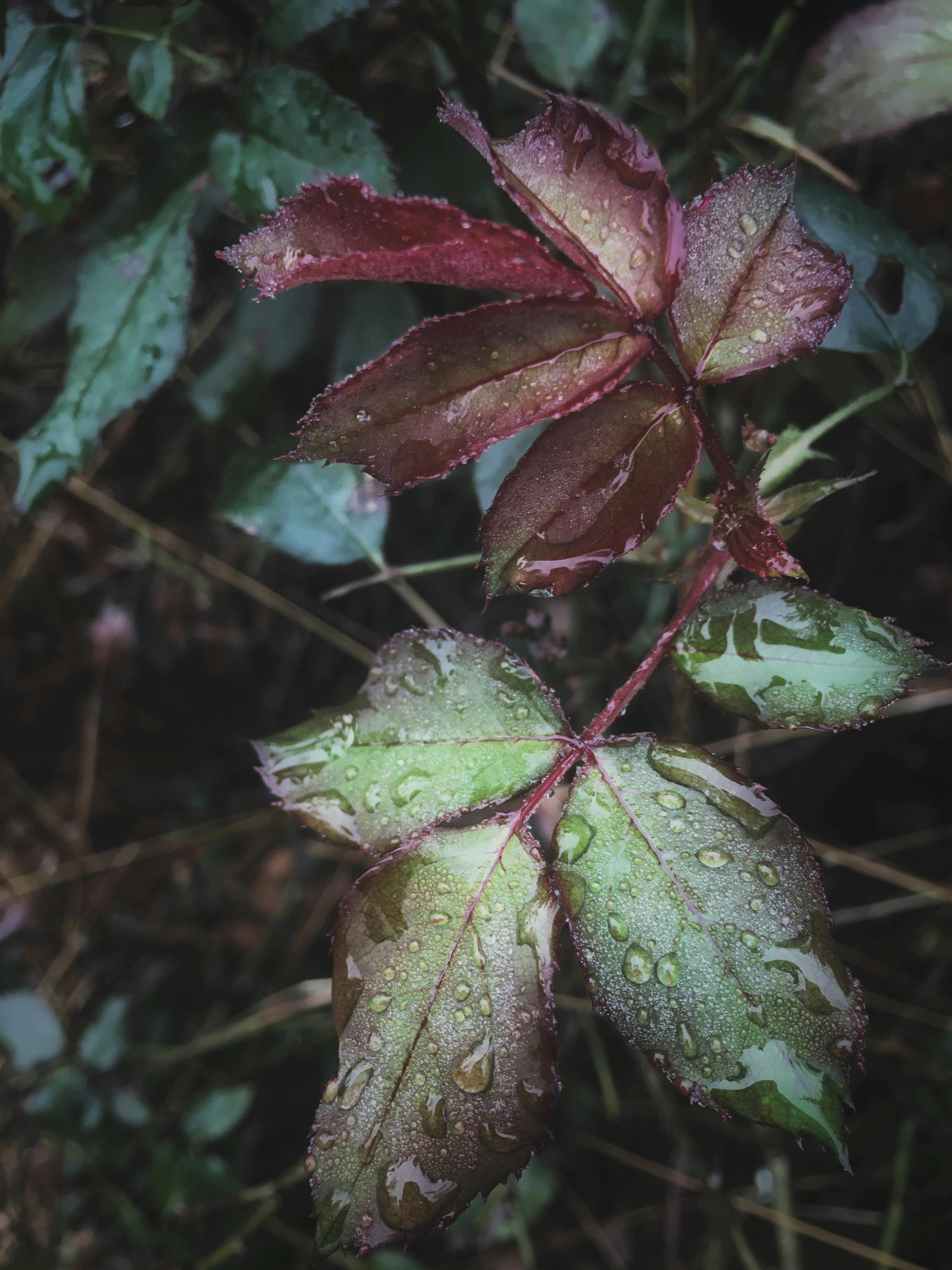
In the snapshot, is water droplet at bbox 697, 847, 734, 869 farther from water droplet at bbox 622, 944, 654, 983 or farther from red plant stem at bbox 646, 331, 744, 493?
red plant stem at bbox 646, 331, 744, 493

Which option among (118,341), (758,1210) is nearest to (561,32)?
(118,341)

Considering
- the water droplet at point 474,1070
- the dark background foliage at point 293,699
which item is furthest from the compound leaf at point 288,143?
the water droplet at point 474,1070

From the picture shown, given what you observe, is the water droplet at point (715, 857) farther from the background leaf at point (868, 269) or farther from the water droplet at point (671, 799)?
the background leaf at point (868, 269)

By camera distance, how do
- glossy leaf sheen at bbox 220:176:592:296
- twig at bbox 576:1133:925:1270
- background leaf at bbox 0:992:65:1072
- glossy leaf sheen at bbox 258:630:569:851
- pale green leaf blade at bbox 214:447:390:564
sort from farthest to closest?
background leaf at bbox 0:992:65:1072 → twig at bbox 576:1133:925:1270 → pale green leaf blade at bbox 214:447:390:564 → glossy leaf sheen at bbox 258:630:569:851 → glossy leaf sheen at bbox 220:176:592:296

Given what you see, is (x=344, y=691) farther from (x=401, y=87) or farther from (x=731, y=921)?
(x=731, y=921)

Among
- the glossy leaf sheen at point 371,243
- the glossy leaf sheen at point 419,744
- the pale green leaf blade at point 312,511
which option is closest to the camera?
the glossy leaf sheen at point 371,243

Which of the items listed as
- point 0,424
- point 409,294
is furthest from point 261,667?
point 409,294

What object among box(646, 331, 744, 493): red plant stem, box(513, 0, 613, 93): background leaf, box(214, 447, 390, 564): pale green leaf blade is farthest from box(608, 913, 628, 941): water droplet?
box(513, 0, 613, 93): background leaf
